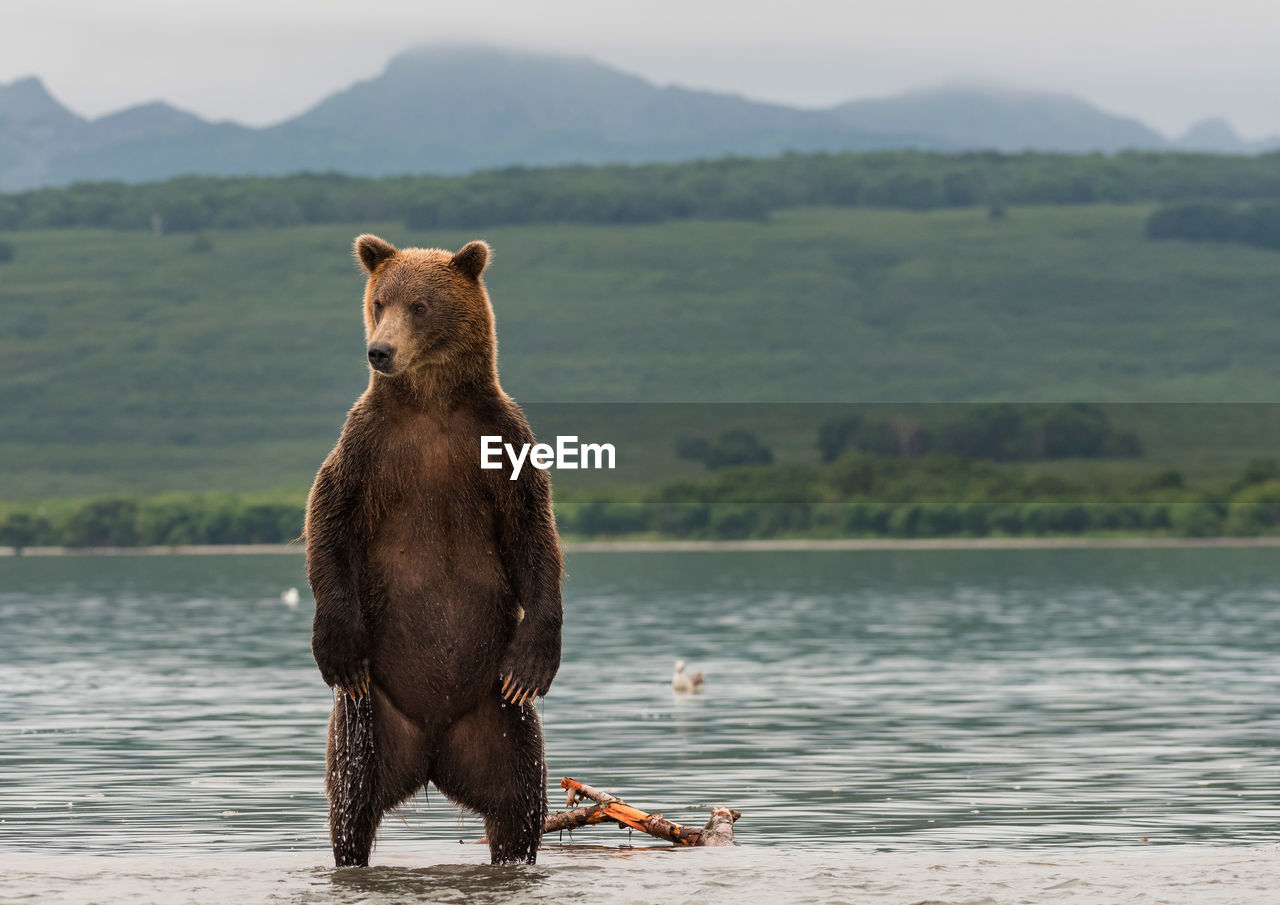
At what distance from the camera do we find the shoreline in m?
138

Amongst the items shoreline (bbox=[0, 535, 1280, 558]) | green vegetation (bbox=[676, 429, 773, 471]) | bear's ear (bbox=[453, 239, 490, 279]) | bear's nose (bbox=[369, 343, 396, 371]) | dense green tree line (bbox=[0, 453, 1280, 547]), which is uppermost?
bear's ear (bbox=[453, 239, 490, 279])

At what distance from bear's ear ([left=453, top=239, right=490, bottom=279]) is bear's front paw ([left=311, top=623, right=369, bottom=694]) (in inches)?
86.9

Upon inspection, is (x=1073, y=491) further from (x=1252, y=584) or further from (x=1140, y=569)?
(x=1252, y=584)

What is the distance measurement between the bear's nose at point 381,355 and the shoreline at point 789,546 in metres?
125

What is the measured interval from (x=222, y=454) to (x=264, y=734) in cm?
15907

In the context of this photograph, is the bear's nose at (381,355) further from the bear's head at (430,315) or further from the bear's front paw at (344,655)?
the bear's front paw at (344,655)

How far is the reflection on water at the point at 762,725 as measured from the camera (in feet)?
64.2

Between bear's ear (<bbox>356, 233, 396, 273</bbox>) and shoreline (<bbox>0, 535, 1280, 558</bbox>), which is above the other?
bear's ear (<bbox>356, 233, 396, 273</bbox>)

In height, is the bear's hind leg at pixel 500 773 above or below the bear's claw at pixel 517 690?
below

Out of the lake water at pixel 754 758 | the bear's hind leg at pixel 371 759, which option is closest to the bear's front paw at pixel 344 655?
the bear's hind leg at pixel 371 759

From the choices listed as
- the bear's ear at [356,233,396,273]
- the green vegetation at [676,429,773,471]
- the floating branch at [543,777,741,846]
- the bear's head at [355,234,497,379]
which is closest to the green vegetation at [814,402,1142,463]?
the green vegetation at [676,429,773,471]

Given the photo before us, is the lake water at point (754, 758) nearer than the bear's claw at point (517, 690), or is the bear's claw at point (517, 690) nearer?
the bear's claw at point (517, 690)

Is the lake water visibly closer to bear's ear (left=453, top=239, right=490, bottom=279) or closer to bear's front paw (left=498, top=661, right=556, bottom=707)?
bear's front paw (left=498, top=661, right=556, bottom=707)

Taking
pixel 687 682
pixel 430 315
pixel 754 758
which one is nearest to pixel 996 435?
pixel 687 682
